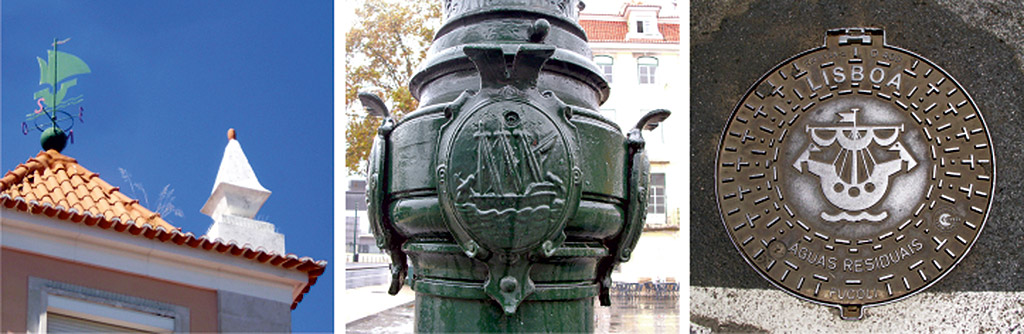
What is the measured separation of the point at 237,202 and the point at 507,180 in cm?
255

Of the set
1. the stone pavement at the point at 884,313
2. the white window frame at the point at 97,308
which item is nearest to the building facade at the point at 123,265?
the white window frame at the point at 97,308

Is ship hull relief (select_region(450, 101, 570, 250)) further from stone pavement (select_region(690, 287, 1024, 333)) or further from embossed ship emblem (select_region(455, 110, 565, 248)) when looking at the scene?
stone pavement (select_region(690, 287, 1024, 333))

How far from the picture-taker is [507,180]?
183 cm

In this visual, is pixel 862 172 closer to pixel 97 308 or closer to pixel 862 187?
pixel 862 187

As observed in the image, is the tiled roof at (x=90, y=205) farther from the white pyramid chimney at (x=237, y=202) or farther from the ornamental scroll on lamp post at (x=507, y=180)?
the ornamental scroll on lamp post at (x=507, y=180)

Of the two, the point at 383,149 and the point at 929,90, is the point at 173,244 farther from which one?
the point at 929,90

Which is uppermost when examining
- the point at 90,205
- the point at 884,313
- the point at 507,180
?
the point at 507,180

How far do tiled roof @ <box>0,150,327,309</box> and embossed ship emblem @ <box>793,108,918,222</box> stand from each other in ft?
9.50

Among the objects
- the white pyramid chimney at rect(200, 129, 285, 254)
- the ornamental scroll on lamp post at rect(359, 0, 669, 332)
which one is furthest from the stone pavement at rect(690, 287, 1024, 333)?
the white pyramid chimney at rect(200, 129, 285, 254)

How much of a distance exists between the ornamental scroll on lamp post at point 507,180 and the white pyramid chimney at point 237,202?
1804 mm

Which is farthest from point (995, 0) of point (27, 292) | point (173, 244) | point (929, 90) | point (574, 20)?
point (27, 292)

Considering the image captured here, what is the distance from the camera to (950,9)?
13.4 feet

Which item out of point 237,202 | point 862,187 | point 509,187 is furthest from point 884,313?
point 237,202

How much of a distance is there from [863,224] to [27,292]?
4.28m
